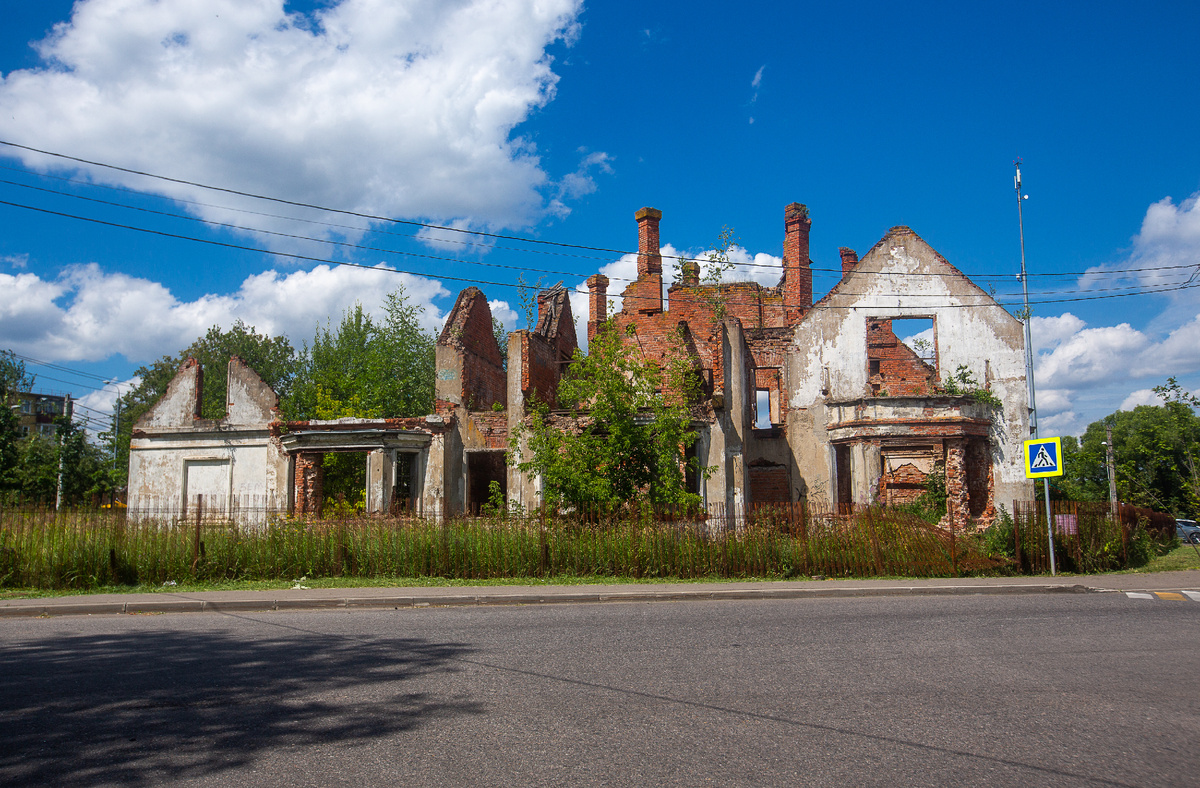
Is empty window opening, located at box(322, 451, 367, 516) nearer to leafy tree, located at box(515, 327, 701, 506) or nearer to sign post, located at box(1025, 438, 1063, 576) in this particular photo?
leafy tree, located at box(515, 327, 701, 506)

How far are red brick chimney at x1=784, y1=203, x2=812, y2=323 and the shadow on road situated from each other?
26245 mm

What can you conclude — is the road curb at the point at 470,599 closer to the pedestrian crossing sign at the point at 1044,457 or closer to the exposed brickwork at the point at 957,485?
the pedestrian crossing sign at the point at 1044,457

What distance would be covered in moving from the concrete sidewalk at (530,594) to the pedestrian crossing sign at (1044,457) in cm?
205

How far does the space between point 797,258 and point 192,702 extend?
2885 centimetres

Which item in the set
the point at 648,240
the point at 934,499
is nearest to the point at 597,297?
the point at 648,240

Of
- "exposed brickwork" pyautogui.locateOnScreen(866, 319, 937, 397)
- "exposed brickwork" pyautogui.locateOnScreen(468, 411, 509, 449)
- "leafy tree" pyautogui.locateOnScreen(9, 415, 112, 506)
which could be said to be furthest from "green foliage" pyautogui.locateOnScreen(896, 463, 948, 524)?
"leafy tree" pyautogui.locateOnScreen(9, 415, 112, 506)

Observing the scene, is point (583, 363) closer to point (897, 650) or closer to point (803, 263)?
point (897, 650)

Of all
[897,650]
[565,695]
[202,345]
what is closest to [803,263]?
[897,650]

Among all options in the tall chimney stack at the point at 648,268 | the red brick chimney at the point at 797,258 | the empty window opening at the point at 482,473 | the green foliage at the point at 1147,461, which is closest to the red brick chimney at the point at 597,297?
the tall chimney stack at the point at 648,268

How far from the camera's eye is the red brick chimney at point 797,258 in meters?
31.5

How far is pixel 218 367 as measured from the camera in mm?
52562

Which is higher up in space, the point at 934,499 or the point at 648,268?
the point at 648,268

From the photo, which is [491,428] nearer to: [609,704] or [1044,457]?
[1044,457]

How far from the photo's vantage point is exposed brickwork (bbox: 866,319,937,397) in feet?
84.2
